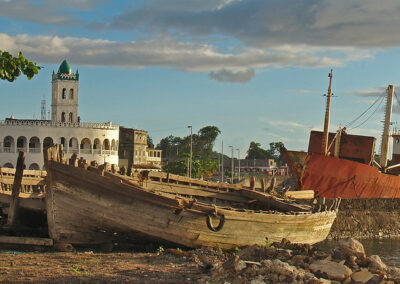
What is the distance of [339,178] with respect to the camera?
33875mm

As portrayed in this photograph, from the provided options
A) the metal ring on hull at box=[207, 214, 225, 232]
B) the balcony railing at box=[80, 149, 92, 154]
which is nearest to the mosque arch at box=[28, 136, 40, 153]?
the balcony railing at box=[80, 149, 92, 154]

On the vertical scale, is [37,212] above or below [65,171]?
below

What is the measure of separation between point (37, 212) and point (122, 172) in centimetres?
345

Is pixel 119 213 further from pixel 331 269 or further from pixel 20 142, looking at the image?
pixel 20 142

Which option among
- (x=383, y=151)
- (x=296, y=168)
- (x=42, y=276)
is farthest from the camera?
(x=383, y=151)

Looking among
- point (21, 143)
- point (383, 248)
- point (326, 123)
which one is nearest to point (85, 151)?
point (21, 143)

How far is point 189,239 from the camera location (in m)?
15.9

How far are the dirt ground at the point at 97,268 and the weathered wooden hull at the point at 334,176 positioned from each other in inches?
793

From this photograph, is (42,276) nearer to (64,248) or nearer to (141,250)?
(64,248)

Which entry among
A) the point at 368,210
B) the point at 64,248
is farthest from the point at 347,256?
the point at 368,210

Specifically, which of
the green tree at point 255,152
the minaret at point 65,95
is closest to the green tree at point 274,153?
the green tree at point 255,152

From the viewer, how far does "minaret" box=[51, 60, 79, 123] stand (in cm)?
5938

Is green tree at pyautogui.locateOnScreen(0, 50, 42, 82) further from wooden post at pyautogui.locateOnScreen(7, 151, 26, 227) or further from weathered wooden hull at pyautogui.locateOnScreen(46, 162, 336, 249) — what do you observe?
wooden post at pyautogui.locateOnScreen(7, 151, 26, 227)

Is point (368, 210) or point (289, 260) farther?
point (368, 210)
